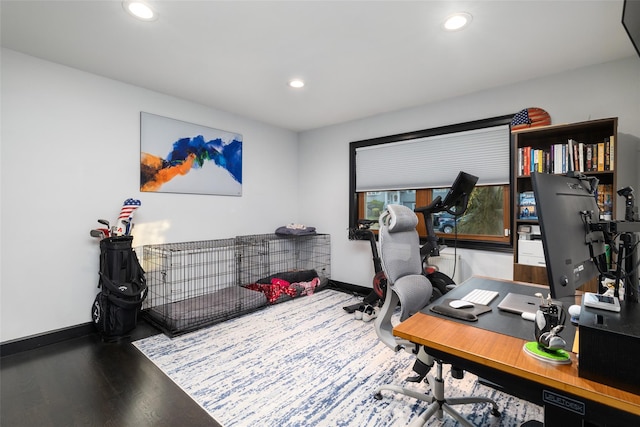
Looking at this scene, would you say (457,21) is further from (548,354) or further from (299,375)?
(299,375)

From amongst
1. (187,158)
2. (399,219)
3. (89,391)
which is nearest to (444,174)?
(399,219)

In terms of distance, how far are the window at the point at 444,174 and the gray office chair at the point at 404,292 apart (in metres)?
1.48

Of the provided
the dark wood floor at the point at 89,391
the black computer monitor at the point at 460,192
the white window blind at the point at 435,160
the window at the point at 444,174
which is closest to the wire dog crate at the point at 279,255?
the window at the point at 444,174

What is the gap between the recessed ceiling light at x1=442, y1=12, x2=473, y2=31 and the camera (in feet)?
6.26

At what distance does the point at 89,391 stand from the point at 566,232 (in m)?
2.74

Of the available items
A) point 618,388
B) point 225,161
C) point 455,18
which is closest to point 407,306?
point 618,388

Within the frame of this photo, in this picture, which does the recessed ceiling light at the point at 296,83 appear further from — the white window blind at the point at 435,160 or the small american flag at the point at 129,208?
the small american flag at the point at 129,208

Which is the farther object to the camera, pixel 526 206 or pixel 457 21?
pixel 526 206

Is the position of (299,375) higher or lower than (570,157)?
lower

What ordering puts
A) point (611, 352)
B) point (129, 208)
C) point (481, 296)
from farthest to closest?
point (129, 208), point (481, 296), point (611, 352)

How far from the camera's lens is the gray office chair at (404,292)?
1.58 meters

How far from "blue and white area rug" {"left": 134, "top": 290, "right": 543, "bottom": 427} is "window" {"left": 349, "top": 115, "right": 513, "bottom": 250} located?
1.57m

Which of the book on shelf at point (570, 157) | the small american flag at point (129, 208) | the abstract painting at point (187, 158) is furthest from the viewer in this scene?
the abstract painting at point (187, 158)

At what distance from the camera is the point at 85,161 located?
8.97ft
